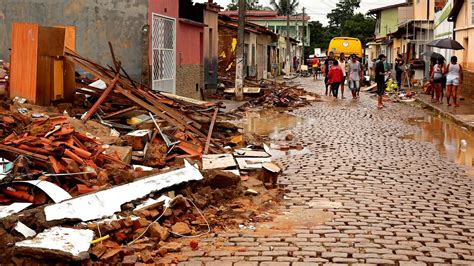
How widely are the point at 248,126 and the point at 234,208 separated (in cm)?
974

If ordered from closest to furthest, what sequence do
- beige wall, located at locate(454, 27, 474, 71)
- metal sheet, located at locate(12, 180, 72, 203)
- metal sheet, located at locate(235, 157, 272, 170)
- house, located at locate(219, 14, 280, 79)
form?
1. metal sheet, located at locate(12, 180, 72, 203)
2. metal sheet, located at locate(235, 157, 272, 170)
3. beige wall, located at locate(454, 27, 474, 71)
4. house, located at locate(219, 14, 280, 79)

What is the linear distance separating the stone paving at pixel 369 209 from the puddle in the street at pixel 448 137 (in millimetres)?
306

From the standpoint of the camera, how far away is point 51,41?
11.5 metres

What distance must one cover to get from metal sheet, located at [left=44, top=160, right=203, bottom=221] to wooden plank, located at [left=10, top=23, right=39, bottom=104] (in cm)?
433

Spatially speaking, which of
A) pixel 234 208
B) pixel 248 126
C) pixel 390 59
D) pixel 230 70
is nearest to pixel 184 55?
pixel 248 126

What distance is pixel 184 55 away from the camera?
23.2m

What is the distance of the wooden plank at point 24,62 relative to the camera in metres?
Answer: 11.3

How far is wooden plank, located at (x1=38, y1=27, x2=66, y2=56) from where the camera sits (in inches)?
444

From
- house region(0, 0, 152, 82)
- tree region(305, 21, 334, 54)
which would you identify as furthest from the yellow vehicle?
tree region(305, 21, 334, 54)

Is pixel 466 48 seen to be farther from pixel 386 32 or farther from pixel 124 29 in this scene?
pixel 386 32

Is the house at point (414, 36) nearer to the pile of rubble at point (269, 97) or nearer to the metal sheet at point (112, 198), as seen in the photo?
the pile of rubble at point (269, 97)

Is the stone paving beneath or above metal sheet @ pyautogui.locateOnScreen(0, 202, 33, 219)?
beneath

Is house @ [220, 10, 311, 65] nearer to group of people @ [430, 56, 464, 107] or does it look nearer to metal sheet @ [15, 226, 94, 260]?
group of people @ [430, 56, 464, 107]

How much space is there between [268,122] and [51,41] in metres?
8.42
